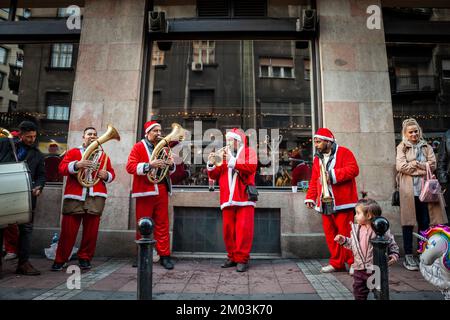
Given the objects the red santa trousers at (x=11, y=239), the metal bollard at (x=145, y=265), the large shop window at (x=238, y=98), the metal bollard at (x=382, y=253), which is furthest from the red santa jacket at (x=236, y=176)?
the red santa trousers at (x=11, y=239)

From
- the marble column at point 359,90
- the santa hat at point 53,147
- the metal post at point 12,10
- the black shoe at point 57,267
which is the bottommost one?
the black shoe at point 57,267

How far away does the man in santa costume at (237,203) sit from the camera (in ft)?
16.3

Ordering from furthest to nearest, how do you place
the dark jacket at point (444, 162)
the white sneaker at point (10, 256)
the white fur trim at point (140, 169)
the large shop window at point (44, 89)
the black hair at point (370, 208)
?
the large shop window at point (44, 89)
the white sneaker at point (10, 256)
the dark jacket at point (444, 162)
the white fur trim at point (140, 169)
the black hair at point (370, 208)

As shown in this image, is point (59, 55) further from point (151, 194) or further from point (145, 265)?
point (145, 265)

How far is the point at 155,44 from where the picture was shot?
708 cm

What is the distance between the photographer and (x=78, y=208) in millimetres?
4871

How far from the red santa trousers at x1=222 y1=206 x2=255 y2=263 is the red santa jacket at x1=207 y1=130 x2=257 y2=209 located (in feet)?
0.45

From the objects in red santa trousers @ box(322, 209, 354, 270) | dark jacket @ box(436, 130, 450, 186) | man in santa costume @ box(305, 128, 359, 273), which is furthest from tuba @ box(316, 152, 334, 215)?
dark jacket @ box(436, 130, 450, 186)

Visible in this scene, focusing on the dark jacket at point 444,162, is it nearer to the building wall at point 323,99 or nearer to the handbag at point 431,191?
the handbag at point 431,191

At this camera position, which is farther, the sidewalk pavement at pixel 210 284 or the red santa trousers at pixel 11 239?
the red santa trousers at pixel 11 239

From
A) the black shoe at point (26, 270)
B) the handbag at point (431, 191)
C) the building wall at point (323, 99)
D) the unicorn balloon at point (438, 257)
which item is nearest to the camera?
the unicorn balloon at point (438, 257)

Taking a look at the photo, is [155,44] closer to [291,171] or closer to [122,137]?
[122,137]

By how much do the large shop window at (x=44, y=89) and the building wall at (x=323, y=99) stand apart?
558 millimetres
